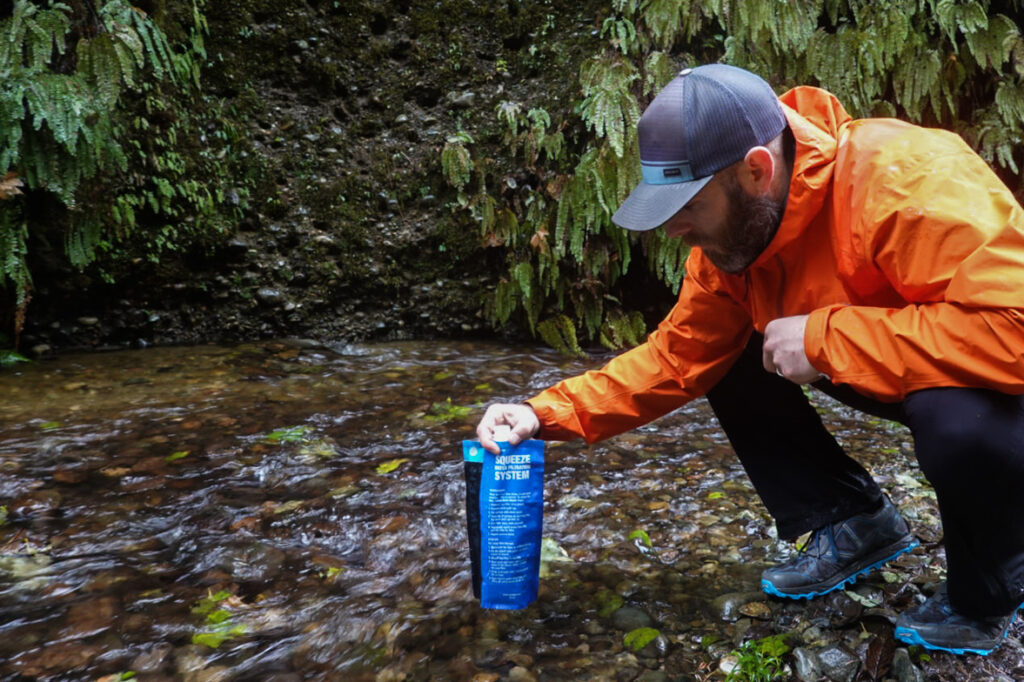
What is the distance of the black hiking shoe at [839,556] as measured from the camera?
2.45 m

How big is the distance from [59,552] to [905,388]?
320 cm

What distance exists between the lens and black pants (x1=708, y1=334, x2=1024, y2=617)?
174 cm

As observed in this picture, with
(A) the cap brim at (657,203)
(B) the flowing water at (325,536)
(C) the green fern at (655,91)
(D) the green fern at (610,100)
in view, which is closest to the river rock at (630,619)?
(B) the flowing water at (325,536)

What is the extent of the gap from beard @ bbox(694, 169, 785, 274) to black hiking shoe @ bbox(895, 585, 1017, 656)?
121 cm

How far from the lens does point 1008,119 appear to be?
622 cm

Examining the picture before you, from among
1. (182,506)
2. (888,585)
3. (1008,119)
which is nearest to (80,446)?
(182,506)

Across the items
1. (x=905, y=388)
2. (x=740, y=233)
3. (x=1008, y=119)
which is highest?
(x=1008, y=119)

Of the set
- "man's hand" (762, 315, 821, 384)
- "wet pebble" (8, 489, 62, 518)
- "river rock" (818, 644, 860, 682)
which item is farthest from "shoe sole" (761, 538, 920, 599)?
"wet pebble" (8, 489, 62, 518)

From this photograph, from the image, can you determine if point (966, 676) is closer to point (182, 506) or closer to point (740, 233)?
point (740, 233)

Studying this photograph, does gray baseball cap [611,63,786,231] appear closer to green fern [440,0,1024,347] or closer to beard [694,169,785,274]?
beard [694,169,785,274]

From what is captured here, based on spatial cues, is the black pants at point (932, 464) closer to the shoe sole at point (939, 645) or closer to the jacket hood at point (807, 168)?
the shoe sole at point (939, 645)

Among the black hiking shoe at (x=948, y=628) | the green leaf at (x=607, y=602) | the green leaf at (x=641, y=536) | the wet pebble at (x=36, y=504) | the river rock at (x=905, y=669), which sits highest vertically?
the black hiking shoe at (x=948, y=628)

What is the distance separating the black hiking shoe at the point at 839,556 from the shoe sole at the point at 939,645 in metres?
0.29

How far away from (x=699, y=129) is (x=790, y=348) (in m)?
0.68
